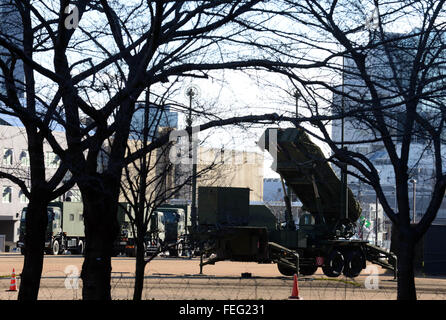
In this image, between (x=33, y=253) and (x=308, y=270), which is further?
(x=308, y=270)

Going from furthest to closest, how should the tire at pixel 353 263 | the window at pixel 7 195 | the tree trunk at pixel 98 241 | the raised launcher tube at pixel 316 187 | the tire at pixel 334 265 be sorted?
the window at pixel 7 195 < the tire at pixel 353 263 < the tire at pixel 334 265 < the raised launcher tube at pixel 316 187 < the tree trunk at pixel 98 241

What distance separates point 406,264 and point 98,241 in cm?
538

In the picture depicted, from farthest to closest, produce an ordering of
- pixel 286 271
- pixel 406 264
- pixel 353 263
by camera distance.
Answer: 1. pixel 286 271
2. pixel 353 263
3. pixel 406 264

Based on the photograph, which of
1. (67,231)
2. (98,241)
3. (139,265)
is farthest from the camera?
(67,231)

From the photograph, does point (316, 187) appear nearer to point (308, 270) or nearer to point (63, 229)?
point (308, 270)

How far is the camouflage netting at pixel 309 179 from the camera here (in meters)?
25.6

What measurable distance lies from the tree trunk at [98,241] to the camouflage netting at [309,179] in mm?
13345

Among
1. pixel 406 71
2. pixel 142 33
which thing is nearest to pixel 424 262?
pixel 406 71

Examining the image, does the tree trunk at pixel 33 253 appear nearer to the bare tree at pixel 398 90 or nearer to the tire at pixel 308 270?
the bare tree at pixel 398 90

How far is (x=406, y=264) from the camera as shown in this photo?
14.3 meters

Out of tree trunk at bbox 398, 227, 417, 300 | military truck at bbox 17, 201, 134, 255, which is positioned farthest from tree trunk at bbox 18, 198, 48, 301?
military truck at bbox 17, 201, 134, 255

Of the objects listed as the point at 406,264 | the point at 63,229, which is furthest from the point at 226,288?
the point at 63,229

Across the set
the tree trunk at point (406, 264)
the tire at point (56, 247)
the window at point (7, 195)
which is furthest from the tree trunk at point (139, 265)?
the window at point (7, 195)

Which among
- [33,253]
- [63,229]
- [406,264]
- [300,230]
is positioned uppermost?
[300,230]
